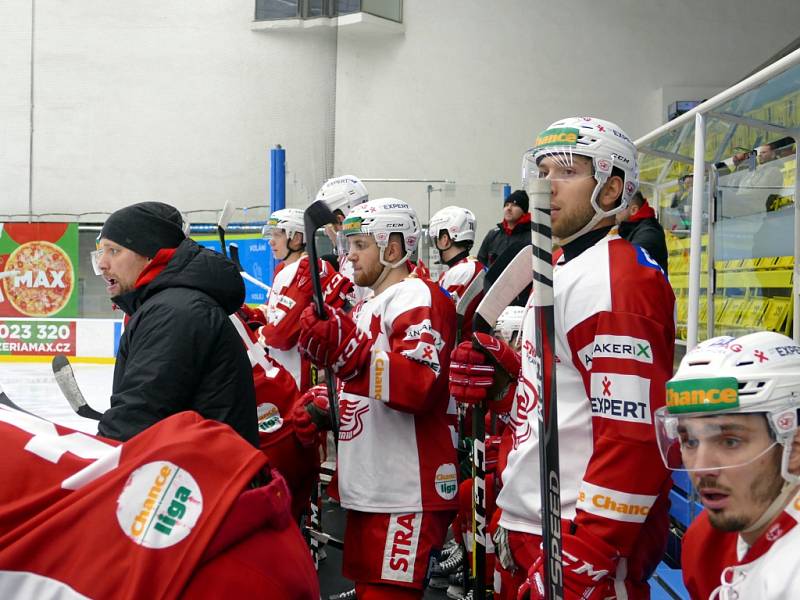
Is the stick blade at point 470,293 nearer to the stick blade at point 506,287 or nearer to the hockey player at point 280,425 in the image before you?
the stick blade at point 506,287

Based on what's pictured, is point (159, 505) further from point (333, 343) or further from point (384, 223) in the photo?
point (384, 223)

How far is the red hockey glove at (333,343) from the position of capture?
2.71 metres

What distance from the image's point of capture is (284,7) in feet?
23.9

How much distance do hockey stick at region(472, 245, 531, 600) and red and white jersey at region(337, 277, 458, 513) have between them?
43cm

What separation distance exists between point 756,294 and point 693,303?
0.84 feet

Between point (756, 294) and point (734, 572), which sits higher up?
point (756, 294)

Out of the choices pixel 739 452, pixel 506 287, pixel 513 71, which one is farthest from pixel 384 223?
pixel 513 71

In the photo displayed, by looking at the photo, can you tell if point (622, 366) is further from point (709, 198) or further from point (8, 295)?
point (8, 295)

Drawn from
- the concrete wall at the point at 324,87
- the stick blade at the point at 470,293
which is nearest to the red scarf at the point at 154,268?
the stick blade at the point at 470,293

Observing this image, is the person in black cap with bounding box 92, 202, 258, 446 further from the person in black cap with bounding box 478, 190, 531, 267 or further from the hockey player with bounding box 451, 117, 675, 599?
the person in black cap with bounding box 478, 190, 531, 267

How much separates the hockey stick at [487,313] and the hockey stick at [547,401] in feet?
0.93

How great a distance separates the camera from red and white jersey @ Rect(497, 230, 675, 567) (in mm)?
1632

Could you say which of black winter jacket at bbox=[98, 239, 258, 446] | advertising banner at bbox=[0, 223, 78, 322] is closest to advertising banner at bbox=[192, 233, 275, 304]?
advertising banner at bbox=[0, 223, 78, 322]

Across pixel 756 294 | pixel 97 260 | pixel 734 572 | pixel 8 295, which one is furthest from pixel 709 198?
pixel 8 295
